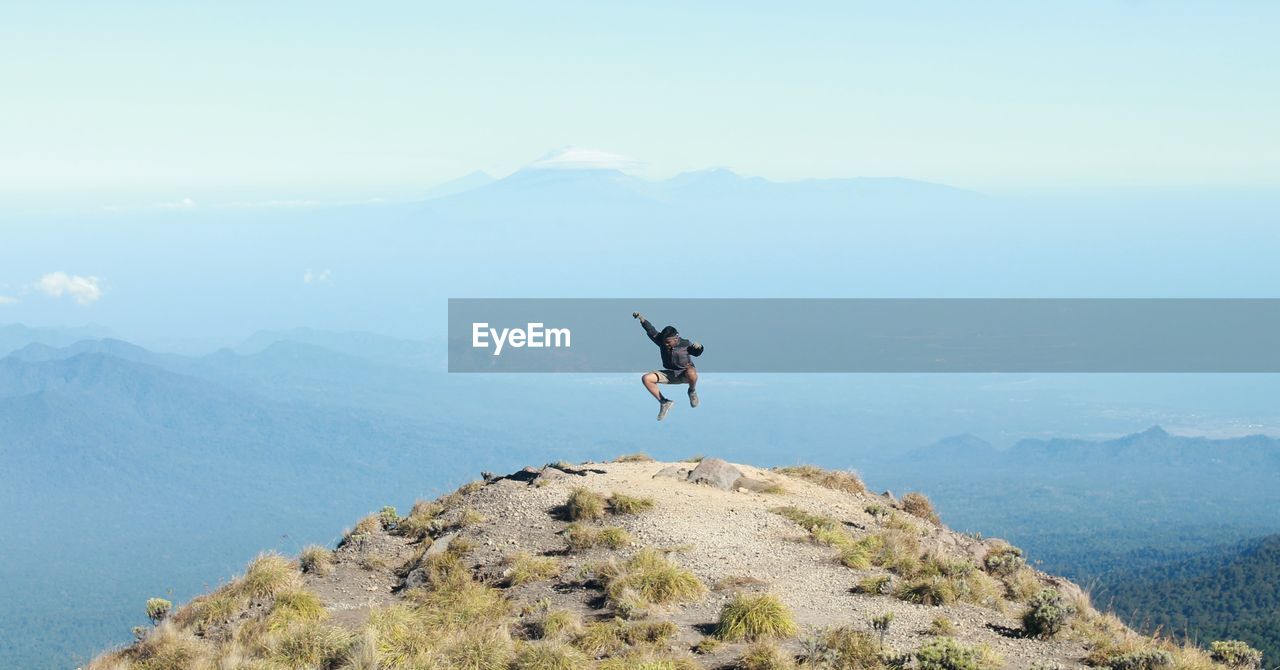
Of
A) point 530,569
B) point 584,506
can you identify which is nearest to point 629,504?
point 584,506

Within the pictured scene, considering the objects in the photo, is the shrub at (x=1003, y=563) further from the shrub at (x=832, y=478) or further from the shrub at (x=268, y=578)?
the shrub at (x=268, y=578)

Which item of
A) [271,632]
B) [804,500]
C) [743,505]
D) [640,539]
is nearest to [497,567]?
[640,539]

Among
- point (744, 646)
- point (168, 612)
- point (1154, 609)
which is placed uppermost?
point (744, 646)

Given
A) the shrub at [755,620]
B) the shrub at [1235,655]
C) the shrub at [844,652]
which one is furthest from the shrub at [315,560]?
the shrub at [1235,655]

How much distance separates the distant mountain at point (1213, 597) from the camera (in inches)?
3091

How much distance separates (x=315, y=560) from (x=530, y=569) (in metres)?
6.92

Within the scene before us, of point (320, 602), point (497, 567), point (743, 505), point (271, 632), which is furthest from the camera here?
point (743, 505)

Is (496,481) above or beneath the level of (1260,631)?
above

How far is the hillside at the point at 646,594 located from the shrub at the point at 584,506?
52mm

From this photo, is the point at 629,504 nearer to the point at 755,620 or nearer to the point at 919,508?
the point at 755,620

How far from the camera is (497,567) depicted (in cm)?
2641

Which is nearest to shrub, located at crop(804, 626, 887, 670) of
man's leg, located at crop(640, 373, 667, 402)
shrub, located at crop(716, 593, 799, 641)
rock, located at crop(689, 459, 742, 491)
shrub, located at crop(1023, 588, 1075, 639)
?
shrub, located at crop(716, 593, 799, 641)

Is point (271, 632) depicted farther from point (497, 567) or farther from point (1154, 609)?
point (1154, 609)

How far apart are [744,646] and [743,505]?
11.4 metres
